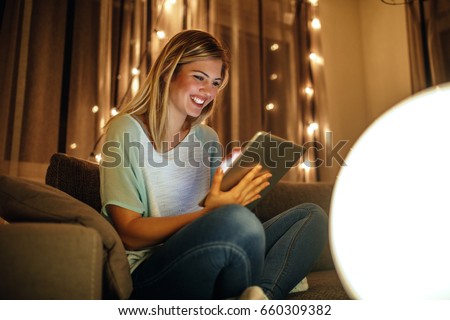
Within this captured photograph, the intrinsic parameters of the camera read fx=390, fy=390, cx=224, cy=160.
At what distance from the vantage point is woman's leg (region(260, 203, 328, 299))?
0.93 meters

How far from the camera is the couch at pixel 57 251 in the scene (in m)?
0.64

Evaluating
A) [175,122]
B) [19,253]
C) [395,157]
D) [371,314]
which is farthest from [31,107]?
[371,314]

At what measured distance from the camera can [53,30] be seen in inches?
80.2

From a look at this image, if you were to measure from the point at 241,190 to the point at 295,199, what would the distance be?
676 millimetres

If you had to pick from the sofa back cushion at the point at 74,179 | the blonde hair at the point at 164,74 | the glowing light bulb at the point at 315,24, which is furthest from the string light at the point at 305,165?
the sofa back cushion at the point at 74,179

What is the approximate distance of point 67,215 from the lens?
2.52 feet

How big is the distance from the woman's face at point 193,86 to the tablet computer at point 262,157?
0.27 metres

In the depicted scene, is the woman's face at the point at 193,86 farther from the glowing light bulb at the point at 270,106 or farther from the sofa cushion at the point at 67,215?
the glowing light bulb at the point at 270,106

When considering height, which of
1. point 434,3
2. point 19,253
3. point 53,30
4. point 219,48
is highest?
point 434,3

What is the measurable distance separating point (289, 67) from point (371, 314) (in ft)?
7.53

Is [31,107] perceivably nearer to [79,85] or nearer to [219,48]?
[79,85]

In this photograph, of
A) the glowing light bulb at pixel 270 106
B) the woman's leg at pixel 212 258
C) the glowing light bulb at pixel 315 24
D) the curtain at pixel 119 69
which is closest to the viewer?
the woman's leg at pixel 212 258

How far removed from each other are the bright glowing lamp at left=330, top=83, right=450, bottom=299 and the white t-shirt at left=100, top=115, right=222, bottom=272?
47cm

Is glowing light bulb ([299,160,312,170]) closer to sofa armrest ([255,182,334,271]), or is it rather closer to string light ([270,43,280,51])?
string light ([270,43,280,51])
